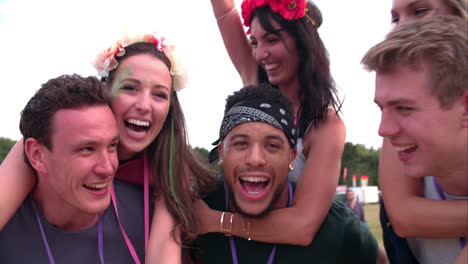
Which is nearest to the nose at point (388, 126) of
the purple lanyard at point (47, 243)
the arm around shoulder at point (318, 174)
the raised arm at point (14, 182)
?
the arm around shoulder at point (318, 174)

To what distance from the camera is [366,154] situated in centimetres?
7312

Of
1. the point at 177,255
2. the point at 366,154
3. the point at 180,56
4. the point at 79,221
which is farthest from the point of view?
the point at 366,154

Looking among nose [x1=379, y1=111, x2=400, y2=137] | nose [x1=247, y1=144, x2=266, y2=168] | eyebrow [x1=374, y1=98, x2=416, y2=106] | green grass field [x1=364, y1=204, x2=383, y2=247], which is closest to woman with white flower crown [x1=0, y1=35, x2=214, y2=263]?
nose [x1=247, y1=144, x2=266, y2=168]

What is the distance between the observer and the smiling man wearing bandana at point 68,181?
122 inches

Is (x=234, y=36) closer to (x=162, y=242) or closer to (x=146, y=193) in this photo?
(x=146, y=193)

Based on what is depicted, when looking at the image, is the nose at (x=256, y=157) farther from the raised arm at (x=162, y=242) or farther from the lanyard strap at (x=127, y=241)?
the lanyard strap at (x=127, y=241)

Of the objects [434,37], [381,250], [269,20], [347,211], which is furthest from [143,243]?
[434,37]

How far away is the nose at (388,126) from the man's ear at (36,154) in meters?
2.28

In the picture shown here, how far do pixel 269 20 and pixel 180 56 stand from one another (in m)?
0.85

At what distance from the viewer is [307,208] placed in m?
3.20

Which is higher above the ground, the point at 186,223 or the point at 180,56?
the point at 180,56

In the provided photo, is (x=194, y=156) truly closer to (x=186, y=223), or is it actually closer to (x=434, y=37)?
(x=186, y=223)

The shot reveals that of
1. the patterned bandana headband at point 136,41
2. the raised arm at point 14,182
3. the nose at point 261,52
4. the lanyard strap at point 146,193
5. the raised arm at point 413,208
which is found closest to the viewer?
the raised arm at point 413,208

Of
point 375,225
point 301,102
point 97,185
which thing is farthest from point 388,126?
point 375,225
